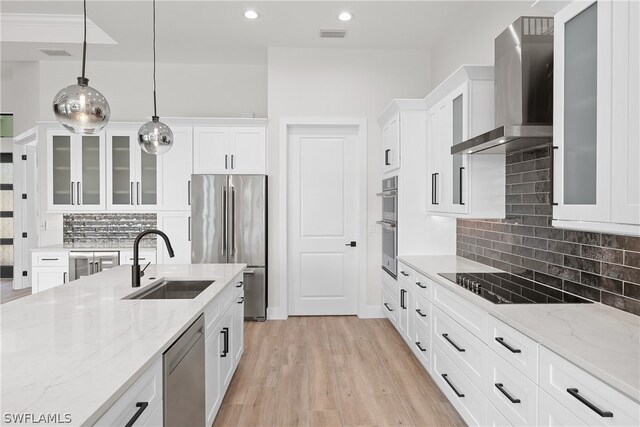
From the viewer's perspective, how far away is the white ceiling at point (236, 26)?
3.63m

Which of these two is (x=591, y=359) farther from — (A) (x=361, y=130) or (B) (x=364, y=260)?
(A) (x=361, y=130)

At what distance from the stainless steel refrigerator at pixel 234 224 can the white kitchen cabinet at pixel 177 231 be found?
16 centimetres

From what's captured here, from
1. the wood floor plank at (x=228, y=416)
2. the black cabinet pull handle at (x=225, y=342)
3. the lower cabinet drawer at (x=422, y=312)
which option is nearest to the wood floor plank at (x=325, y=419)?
the wood floor plank at (x=228, y=416)

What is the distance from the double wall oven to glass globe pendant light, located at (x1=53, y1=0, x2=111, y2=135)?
2.83 m

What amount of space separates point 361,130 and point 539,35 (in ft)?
8.42

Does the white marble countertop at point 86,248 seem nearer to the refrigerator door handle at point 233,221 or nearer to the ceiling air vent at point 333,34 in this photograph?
the refrigerator door handle at point 233,221

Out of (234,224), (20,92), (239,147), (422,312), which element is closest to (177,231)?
(234,224)

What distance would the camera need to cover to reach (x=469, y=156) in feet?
9.83

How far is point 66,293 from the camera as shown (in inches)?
87.1

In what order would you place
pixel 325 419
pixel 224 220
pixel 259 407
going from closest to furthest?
pixel 325 419
pixel 259 407
pixel 224 220

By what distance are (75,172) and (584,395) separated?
5.38 meters

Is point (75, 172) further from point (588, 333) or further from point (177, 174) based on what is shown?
point (588, 333)

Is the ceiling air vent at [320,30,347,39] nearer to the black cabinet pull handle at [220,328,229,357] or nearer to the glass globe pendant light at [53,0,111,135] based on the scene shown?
the glass globe pendant light at [53,0,111,135]

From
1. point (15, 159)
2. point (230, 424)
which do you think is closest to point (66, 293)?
point (230, 424)
